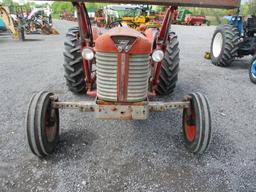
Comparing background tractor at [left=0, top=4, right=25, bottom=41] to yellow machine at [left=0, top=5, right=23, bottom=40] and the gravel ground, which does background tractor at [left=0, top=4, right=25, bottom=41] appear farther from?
the gravel ground

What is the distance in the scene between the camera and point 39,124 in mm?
2502

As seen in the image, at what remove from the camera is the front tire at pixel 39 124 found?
250 centimetres

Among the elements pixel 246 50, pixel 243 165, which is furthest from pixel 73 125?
pixel 246 50

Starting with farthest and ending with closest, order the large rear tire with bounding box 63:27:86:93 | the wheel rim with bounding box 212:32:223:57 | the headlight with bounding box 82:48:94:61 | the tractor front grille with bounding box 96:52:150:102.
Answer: the wheel rim with bounding box 212:32:223:57
the large rear tire with bounding box 63:27:86:93
the headlight with bounding box 82:48:94:61
the tractor front grille with bounding box 96:52:150:102

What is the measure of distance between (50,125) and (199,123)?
1628mm

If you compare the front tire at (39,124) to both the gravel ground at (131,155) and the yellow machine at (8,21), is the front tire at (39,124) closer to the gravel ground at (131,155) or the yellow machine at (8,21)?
the gravel ground at (131,155)

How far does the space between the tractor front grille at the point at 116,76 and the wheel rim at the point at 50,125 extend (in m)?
0.61

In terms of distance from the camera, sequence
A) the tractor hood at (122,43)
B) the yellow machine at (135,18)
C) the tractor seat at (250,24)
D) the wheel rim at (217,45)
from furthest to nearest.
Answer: the wheel rim at (217,45), the tractor seat at (250,24), the yellow machine at (135,18), the tractor hood at (122,43)

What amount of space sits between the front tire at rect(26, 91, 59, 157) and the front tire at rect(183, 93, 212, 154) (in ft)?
5.05

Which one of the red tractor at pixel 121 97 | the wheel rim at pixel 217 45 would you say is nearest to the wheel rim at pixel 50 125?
the red tractor at pixel 121 97

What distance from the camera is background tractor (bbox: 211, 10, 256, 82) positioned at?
6328 millimetres

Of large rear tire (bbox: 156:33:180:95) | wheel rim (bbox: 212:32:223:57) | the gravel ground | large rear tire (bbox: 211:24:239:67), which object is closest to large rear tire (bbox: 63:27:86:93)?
the gravel ground

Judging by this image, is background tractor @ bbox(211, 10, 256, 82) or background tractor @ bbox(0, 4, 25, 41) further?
background tractor @ bbox(0, 4, 25, 41)

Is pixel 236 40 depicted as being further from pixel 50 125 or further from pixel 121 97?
pixel 50 125
